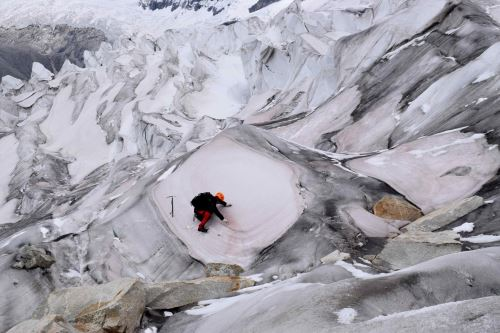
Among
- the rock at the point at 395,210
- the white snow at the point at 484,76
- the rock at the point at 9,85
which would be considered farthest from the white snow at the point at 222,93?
the rock at the point at 9,85

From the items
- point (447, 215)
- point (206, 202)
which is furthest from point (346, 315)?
point (206, 202)

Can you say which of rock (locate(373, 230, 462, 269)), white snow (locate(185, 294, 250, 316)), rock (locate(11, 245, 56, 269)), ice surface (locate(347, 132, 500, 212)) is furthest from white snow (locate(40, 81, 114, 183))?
rock (locate(373, 230, 462, 269))

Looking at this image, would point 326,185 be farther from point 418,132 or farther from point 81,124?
point 81,124

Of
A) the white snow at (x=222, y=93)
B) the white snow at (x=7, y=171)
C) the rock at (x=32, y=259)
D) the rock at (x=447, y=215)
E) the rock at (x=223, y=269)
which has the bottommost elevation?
the white snow at (x=7, y=171)

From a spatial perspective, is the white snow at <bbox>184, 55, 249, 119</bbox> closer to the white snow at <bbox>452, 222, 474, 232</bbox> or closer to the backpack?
the backpack

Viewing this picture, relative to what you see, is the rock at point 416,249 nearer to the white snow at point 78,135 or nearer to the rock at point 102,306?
the rock at point 102,306

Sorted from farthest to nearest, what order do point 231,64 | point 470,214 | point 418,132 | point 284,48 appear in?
point 231,64, point 284,48, point 418,132, point 470,214

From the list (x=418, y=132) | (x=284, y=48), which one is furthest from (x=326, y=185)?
(x=284, y=48)
